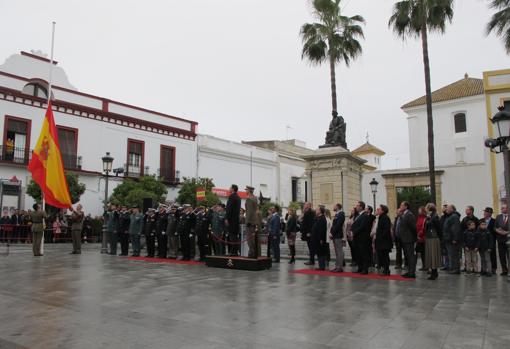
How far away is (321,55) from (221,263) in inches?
552

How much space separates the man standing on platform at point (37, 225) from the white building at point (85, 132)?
12998 mm

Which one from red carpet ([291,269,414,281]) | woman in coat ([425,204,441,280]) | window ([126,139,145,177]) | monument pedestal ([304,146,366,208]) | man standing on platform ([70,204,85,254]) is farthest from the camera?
window ([126,139,145,177])

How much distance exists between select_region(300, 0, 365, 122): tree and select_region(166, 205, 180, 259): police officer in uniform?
11918mm

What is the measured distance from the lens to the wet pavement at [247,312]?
14.9ft

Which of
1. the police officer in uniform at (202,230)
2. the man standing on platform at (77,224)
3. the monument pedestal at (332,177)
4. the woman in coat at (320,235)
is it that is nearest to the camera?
the woman in coat at (320,235)

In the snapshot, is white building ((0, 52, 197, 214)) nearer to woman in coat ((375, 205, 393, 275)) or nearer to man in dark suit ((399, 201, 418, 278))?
woman in coat ((375, 205, 393, 275))

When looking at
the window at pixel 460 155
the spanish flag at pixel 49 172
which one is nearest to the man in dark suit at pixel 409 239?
the spanish flag at pixel 49 172

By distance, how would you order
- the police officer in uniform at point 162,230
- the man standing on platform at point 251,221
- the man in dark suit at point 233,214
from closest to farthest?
the man standing on platform at point 251,221 < the man in dark suit at point 233,214 < the police officer in uniform at point 162,230

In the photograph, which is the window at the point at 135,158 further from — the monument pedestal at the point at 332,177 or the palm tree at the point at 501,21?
the palm tree at the point at 501,21

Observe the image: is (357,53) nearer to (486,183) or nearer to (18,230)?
(486,183)

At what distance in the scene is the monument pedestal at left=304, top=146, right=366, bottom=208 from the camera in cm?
1661

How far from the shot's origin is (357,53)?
22141 mm

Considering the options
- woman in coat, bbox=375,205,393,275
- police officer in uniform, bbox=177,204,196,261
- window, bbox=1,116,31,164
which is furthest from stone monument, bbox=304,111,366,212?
window, bbox=1,116,31,164

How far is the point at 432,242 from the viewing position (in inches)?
380
